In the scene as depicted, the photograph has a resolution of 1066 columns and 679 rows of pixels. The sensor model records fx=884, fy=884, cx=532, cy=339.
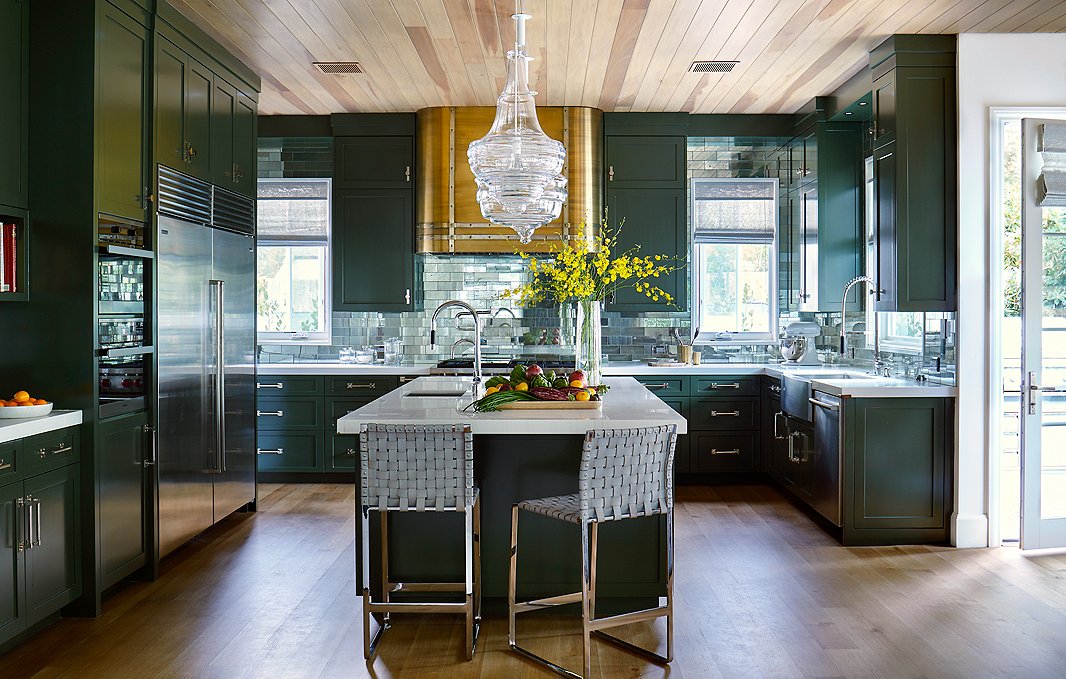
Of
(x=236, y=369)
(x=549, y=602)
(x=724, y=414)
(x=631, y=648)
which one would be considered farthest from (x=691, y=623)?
(x=724, y=414)

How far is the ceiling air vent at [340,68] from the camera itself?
5504 mm

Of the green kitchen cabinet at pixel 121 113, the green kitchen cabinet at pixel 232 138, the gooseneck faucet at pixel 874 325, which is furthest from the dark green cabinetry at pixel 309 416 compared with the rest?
the gooseneck faucet at pixel 874 325

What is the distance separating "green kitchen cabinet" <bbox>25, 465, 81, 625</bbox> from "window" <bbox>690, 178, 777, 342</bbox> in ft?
16.5

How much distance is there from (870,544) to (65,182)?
178 inches

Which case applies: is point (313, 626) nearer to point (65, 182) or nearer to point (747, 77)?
point (65, 182)

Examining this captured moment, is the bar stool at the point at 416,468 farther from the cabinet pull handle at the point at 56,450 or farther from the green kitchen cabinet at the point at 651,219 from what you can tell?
the green kitchen cabinet at the point at 651,219

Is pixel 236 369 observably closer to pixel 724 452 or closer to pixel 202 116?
pixel 202 116

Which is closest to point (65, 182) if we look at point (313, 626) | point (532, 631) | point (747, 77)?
point (313, 626)

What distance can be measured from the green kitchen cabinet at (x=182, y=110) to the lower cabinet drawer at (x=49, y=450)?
148cm

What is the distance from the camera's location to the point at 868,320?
249 inches

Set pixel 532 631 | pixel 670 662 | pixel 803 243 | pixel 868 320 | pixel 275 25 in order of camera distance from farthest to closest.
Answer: pixel 803 243 < pixel 868 320 < pixel 275 25 < pixel 532 631 < pixel 670 662

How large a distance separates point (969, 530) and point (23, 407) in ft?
15.6

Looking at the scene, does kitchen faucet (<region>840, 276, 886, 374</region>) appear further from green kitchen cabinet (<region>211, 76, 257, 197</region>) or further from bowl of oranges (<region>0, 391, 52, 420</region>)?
bowl of oranges (<region>0, 391, 52, 420</region>)

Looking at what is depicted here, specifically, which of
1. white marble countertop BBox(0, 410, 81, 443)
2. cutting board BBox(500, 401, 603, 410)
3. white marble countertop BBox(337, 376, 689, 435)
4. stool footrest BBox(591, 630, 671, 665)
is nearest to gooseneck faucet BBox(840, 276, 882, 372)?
white marble countertop BBox(337, 376, 689, 435)
